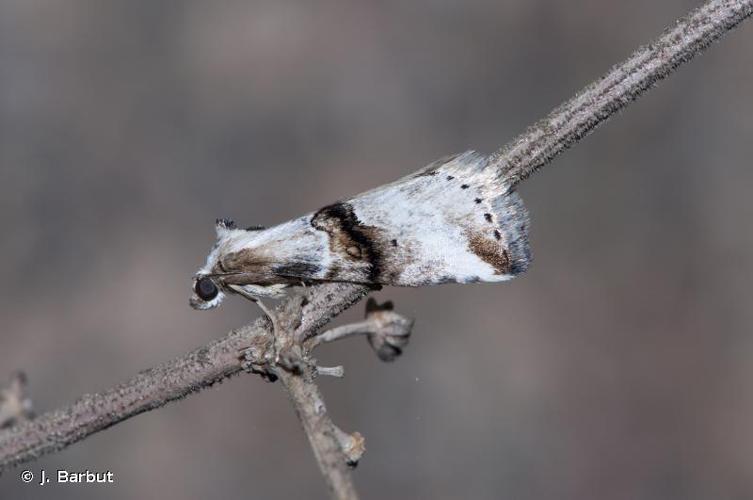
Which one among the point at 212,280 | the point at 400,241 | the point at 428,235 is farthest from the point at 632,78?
the point at 212,280

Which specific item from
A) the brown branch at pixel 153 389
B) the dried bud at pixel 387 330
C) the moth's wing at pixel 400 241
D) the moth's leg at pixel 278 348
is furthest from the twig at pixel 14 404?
the dried bud at pixel 387 330

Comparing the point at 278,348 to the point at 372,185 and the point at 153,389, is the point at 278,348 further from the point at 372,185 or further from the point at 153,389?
the point at 372,185

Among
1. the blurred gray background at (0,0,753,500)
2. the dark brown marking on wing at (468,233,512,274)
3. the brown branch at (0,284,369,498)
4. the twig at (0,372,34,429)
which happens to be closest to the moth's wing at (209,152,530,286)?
the dark brown marking on wing at (468,233,512,274)

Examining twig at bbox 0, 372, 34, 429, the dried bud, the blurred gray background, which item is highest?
the blurred gray background

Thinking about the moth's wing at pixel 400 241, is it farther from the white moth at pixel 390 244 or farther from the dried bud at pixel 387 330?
the dried bud at pixel 387 330

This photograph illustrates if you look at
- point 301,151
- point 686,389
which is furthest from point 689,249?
point 301,151

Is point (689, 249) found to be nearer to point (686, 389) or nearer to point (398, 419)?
point (686, 389)

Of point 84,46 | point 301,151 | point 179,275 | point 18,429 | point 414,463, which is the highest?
point 84,46

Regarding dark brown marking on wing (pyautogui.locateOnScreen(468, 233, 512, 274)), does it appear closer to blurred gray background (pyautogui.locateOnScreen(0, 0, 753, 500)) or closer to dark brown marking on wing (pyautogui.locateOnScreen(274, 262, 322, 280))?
dark brown marking on wing (pyautogui.locateOnScreen(274, 262, 322, 280))
